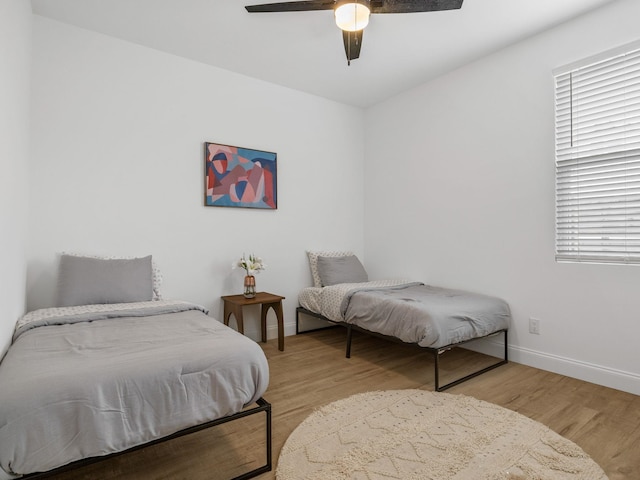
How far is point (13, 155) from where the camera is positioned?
1999 mm

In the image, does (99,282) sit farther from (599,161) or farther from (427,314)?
(599,161)

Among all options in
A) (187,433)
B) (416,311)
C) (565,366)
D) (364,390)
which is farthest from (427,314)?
(187,433)

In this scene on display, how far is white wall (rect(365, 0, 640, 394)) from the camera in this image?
→ 258cm

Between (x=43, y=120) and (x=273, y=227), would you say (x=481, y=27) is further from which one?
(x=43, y=120)

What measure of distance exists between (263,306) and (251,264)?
0.45 m

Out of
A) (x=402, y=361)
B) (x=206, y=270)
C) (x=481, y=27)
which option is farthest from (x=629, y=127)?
(x=206, y=270)

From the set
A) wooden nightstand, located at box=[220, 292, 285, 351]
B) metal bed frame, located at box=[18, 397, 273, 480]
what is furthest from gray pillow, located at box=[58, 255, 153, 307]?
metal bed frame, located at box=[18, 397, 273, 480]

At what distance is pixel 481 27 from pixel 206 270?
322 centimetres

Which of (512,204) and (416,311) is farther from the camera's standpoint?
(512,204)

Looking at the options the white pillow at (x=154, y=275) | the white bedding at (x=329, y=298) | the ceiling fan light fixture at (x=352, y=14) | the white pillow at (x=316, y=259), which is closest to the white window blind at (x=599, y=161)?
the white bedding at (x=329, y=298)

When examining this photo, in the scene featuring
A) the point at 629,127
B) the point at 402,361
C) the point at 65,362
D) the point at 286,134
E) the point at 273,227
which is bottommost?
the point at 402,361

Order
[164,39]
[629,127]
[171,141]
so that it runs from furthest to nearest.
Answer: [171,141]
[164,39]
[629,127]

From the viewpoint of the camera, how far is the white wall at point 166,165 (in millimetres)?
2783

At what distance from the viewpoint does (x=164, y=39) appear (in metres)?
3.06
